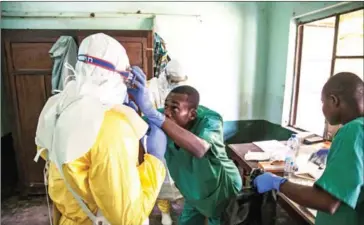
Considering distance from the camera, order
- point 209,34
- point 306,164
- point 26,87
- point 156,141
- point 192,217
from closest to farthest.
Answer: point 156,141 → point 192,217 → point 306,164 → point 26,87 → point 209,34

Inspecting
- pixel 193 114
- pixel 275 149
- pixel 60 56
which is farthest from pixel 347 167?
pixel 60 56

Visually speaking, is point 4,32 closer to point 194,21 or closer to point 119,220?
point 194,21

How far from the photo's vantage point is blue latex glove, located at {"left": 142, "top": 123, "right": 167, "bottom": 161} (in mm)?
1054

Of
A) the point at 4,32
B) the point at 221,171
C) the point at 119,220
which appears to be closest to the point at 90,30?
the point at 4,32

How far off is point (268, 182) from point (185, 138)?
16.3 inches

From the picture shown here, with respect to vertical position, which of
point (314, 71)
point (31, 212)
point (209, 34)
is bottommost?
point (31, 212)

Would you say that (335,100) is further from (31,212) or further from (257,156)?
(31,212)

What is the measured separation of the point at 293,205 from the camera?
51.4 inches

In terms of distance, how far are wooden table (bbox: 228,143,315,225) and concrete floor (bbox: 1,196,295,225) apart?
67 centimetres

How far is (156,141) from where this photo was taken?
109 centimetres

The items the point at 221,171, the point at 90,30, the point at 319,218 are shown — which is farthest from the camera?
the point at 90,30

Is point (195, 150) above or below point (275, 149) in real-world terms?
above

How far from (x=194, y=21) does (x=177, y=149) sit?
87.6 inches

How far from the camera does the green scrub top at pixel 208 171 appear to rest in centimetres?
124
